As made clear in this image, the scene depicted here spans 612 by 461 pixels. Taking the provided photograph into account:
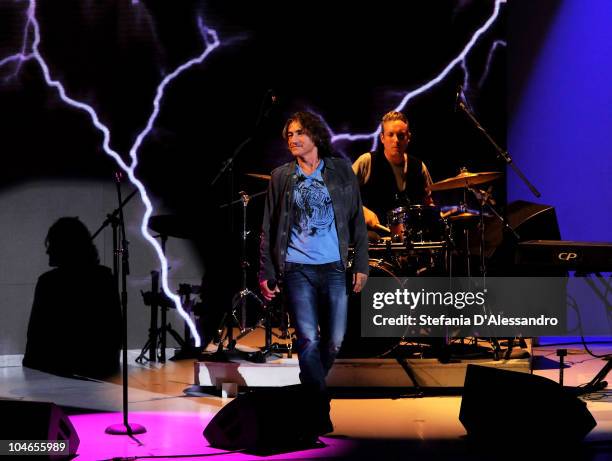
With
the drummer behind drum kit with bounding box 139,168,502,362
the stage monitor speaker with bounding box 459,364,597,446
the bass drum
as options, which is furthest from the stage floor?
the drummer behind drum kit with bounding box 139,168,502,362

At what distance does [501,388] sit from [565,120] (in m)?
4.25

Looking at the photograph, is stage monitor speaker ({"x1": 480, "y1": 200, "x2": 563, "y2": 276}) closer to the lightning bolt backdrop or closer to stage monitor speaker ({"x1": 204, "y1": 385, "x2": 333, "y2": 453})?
the lightning bolt backdrop

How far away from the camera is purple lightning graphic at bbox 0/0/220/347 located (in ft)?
22.0

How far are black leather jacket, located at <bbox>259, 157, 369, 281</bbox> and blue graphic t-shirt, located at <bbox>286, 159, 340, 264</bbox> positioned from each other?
0.03 m

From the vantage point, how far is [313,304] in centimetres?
408

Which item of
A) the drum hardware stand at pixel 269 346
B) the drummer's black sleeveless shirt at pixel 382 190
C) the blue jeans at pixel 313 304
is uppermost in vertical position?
the drummer's black sleeveless shirt at pixel 382 190

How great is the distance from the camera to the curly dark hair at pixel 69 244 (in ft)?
22.1

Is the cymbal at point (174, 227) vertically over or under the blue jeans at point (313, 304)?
over

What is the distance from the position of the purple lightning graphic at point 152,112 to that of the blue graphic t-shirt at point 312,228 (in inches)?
118

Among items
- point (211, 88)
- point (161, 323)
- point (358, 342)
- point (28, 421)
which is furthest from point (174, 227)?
point (28, 421)

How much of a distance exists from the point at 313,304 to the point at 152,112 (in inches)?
133

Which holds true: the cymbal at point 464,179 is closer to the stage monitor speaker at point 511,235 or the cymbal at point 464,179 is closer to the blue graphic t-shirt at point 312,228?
the stage monitor speaker at point 511,235

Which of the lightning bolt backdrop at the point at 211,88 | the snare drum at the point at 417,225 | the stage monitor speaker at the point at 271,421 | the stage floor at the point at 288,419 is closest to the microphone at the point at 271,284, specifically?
the stage monitor speaker at the point at 271,421

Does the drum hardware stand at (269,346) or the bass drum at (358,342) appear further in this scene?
the bass drum at (358,342)
